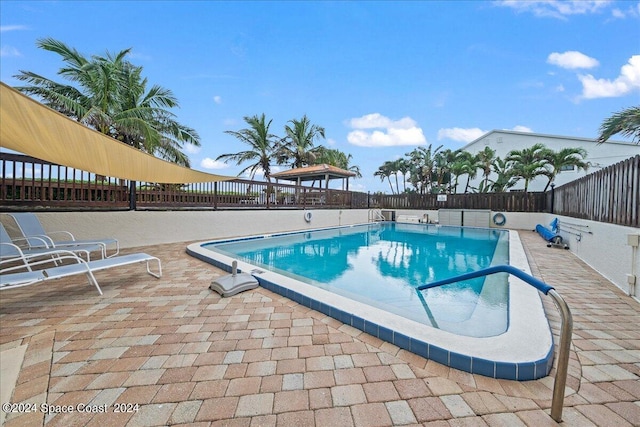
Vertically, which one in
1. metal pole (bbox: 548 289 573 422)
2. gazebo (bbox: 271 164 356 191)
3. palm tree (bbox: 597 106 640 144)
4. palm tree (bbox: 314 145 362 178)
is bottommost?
metal pole (bbox: 548 289 573 422)

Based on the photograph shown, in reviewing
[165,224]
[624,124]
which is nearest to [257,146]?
[165,224]

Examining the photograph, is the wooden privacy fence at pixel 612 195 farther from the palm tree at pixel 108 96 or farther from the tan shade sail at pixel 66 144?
the palm tree at pixel 108 96

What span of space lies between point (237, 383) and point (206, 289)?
2.39 meters

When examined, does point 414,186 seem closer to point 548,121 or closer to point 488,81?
point 548,121

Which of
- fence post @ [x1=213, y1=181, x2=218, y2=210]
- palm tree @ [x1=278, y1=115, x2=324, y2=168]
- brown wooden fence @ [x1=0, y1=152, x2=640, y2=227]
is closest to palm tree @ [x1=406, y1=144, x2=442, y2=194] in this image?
palm tree @ [x1=278, y1=115, x2=324, y2=168]

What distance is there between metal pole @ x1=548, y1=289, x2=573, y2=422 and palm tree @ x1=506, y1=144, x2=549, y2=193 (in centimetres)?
1989

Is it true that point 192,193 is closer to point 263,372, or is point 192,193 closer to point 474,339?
point 263,372

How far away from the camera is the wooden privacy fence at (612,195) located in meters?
4.05

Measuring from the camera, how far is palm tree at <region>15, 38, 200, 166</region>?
1084cm

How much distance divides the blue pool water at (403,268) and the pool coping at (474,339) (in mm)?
419

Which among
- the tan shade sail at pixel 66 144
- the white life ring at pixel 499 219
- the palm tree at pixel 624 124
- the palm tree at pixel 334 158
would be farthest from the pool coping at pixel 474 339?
the palm tree at pixel 334 158

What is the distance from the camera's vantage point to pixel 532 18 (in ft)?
35.3

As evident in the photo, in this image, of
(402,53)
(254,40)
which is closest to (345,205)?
(402,53)

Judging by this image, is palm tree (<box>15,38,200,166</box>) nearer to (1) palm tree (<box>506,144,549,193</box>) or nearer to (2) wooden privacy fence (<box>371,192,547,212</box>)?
(2) wooden privacy fence (<box>371,192,547,212</box>)
